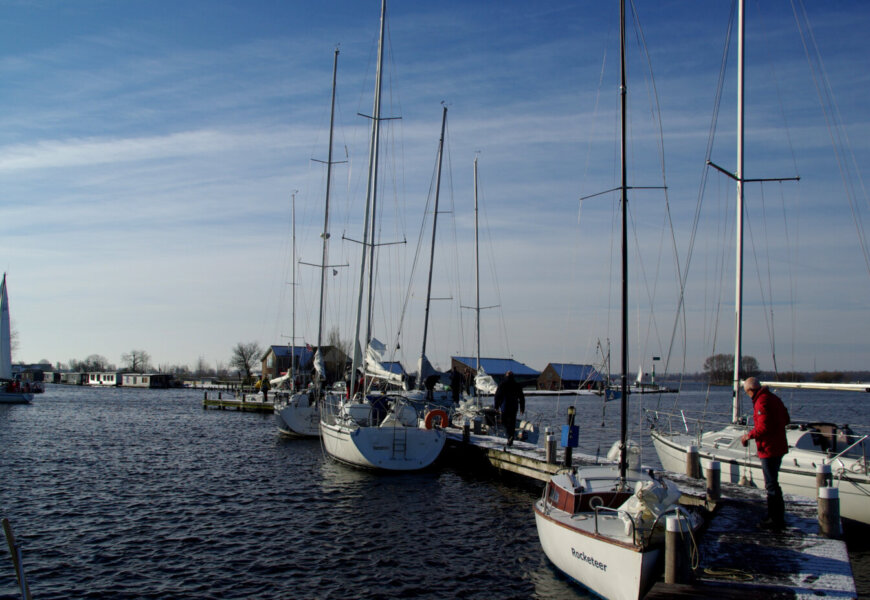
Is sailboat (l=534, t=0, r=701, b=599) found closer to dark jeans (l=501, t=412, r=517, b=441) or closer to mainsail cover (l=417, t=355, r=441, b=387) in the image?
dark jeans (l=501, t=412, r=517, b=441)

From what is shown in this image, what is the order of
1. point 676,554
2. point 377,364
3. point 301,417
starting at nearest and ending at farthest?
point 676,554
point 377,364
point 301,417

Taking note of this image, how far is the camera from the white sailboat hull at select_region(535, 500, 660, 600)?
375 inches

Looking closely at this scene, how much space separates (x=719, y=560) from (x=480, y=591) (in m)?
4.29

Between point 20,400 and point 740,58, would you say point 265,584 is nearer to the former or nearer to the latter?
point 740,58

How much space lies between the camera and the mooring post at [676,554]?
359 inches

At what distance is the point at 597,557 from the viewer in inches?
407

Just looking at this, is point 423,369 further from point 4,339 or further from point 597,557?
point 4,339

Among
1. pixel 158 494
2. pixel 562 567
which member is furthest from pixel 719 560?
pixel 158 494

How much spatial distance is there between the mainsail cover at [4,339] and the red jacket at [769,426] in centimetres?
7806

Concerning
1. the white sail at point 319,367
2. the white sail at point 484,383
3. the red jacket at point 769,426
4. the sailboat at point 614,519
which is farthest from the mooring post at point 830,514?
the white sail at point 484,383

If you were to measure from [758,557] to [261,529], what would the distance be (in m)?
11.4

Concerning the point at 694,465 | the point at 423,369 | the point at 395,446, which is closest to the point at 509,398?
the point at 395,446

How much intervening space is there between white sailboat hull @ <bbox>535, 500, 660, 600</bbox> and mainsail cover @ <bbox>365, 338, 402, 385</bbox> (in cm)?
1550

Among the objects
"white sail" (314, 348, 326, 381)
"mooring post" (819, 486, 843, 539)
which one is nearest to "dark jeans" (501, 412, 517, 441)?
"mooring post" (819, 486, 843, 539)
